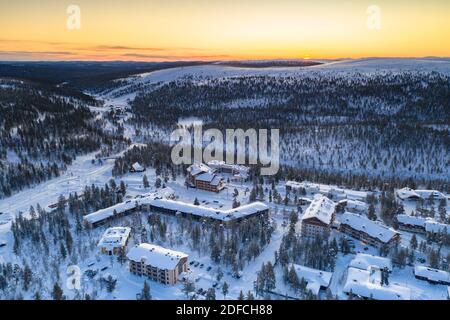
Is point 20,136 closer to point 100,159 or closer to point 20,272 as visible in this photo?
point 100,159

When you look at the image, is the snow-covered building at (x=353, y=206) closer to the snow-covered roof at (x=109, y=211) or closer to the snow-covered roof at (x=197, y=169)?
the snow-covered roof at (x=197, y=169)

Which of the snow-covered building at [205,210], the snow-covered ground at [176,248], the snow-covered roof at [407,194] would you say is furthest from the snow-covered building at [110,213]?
the snow-covered roof at [407,194]

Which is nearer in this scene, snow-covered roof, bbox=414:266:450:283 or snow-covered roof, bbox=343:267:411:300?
snow-covered roof, bbox=343:267:411:300

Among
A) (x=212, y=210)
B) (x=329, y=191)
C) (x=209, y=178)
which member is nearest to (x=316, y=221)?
(x=212, y=210)

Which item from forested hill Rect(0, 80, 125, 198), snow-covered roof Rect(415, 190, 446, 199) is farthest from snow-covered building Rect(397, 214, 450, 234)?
forested hill Rect(0, 80, 125, 198)

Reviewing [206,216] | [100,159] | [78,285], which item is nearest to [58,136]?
[100,159]

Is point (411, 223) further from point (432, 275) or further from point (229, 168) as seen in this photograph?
point (229, 168)

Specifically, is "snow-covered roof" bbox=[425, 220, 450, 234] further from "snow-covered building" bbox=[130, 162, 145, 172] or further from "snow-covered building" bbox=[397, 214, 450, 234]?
"snow-covered building" bbox=[130, 162, 145, 172]
